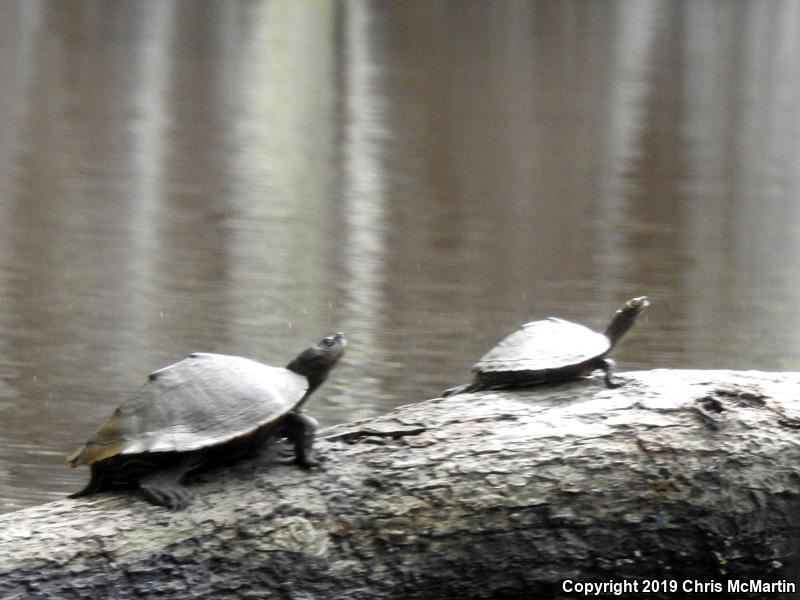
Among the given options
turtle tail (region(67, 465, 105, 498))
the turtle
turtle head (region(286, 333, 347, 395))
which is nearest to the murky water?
turtle tail (region(67, 465, 105, 498))

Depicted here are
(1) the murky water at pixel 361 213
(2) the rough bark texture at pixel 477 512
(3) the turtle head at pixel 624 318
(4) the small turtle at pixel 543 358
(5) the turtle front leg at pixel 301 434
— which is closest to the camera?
(2) the rough bark texture at pixel 477 512

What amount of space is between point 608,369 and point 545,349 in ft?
0.61

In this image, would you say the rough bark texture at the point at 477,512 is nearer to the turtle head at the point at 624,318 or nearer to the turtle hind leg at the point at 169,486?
the turtle hind leg at the point at 169,486

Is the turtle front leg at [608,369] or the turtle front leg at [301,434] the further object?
the turtle front leg at [608,369]

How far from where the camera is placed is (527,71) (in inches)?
779

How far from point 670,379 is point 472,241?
16.9 feet

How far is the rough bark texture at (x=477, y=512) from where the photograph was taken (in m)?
3.50

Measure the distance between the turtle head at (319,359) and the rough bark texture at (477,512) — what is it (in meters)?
0.20

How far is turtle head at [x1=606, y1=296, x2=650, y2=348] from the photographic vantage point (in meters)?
4.41

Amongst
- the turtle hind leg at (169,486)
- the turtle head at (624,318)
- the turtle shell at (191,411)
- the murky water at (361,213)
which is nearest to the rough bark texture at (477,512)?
the turtle hind leg at (169,486)

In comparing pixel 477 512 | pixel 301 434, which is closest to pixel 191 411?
pixel 301 434

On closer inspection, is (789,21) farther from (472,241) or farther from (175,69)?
(472,241)

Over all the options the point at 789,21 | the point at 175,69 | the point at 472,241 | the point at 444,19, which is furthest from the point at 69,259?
the point at 789,21

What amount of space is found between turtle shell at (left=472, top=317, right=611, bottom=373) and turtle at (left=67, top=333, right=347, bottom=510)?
67 cm
